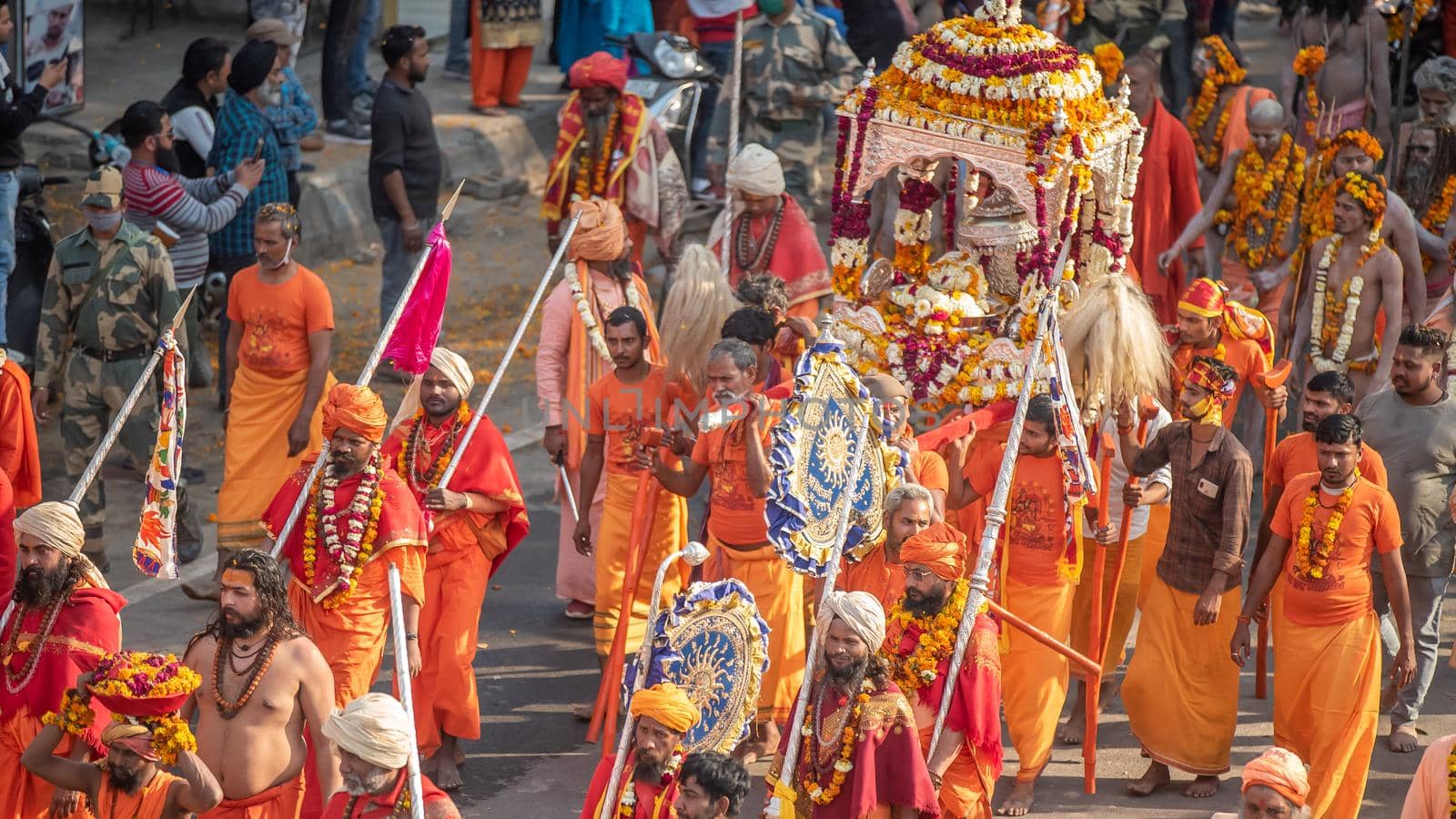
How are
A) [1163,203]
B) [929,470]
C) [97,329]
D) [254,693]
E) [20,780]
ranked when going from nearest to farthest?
[254,693]
[20,780]
[929,470]
[97,329]
[1163,203]

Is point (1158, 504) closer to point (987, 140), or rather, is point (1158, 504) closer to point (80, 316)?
point (987, 140)

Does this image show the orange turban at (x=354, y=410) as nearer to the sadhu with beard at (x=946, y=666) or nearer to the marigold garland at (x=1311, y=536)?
the sadhu with beard at (x=946, y=666)

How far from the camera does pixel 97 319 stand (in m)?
10.4

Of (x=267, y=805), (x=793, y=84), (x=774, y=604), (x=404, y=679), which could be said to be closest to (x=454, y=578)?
(x=774, y=604)

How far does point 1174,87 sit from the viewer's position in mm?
16625

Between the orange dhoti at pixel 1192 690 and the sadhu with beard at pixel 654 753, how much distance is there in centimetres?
268

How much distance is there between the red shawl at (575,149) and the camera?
11.9 meters

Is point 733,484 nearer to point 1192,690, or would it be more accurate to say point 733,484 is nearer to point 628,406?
point 628,406

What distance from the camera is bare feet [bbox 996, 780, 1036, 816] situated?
8.48 metres

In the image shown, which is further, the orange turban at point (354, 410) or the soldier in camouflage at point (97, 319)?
the soldier in camouflage at point (97, 319)

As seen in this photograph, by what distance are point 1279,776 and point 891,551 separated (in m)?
1.98

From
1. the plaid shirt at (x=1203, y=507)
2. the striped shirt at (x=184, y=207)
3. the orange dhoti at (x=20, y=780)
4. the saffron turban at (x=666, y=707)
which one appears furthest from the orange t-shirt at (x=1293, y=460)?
the striped shirt at (x=184, y=207)

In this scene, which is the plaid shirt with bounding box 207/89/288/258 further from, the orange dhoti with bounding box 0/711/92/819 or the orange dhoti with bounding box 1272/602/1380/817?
the orange dhoti with bounding box 1272/602/1380/817

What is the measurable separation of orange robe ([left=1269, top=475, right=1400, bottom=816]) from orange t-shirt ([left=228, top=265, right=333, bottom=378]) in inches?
172
